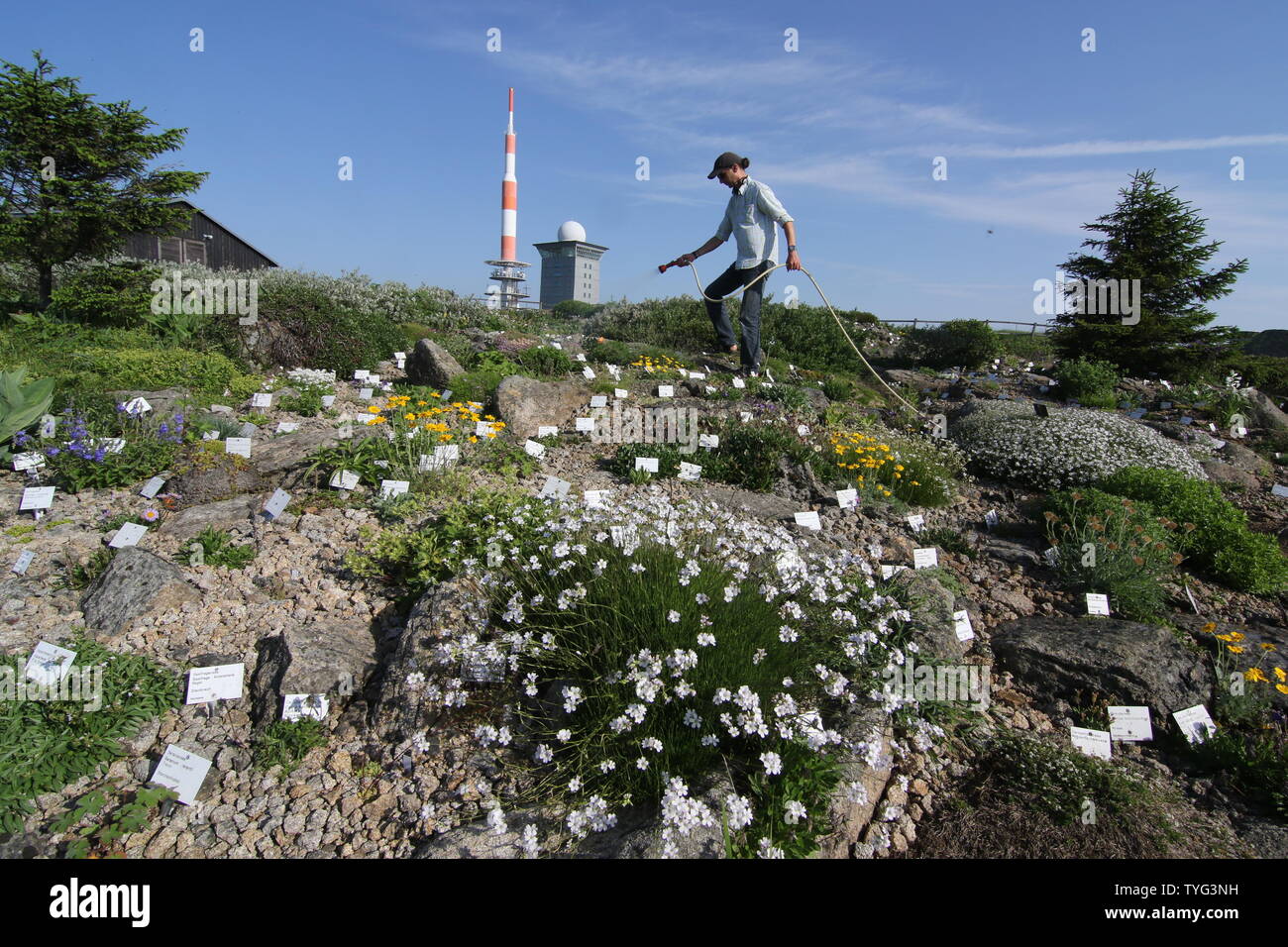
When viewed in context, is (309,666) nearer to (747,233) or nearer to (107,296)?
(747,233)

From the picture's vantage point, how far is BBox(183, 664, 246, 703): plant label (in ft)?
10.2

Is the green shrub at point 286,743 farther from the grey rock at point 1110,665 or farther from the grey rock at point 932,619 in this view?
the grey rock at point 1110,665

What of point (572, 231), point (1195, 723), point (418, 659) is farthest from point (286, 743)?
point (572, 231)

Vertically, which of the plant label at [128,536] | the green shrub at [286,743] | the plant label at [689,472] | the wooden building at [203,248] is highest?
the wooden building at [203,248]

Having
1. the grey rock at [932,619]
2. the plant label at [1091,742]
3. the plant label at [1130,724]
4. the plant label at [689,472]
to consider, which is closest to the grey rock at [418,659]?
the grey rock at [932,619]

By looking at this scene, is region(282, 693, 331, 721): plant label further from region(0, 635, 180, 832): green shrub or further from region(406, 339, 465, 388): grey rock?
region(406, 339, 465, 388): grey rock

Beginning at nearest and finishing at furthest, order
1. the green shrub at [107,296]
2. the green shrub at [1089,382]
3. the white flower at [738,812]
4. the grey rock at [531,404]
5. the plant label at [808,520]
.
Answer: the white flower at [738,812]
the plant label at [808,520]
the grey rock at [531,404]
the green shrub at [107,296]
the green shrub at [1089,382]

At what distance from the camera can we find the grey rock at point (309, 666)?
314 centimetres

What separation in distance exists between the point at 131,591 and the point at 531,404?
4.23 metres

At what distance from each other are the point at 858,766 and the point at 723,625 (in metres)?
0.82

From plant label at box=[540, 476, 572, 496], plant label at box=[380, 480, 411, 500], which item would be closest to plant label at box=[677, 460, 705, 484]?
plant label at box=[540, 476, 572, 496]

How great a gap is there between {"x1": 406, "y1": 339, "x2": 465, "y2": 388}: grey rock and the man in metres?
3.30

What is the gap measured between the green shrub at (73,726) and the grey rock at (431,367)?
16.7 ft

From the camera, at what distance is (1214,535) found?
5.15 metres
